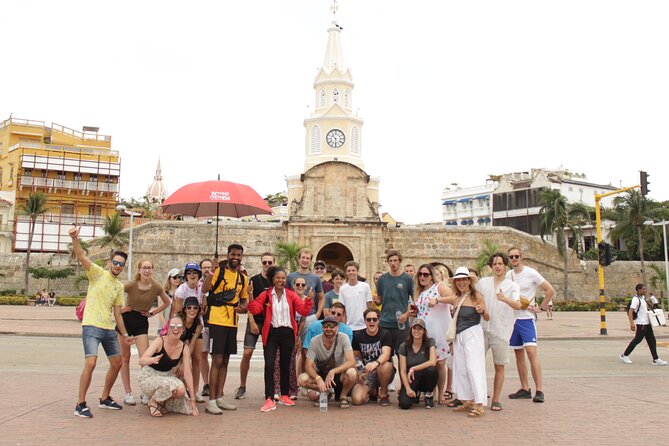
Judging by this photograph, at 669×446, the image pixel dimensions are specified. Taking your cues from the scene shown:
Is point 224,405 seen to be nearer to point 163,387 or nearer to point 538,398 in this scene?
point 163,387

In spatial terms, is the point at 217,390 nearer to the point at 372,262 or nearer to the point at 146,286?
the point at 146,286

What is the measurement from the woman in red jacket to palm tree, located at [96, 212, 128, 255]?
28.9 meters

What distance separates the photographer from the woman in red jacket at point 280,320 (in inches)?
297

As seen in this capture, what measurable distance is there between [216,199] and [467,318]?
404 centimetres

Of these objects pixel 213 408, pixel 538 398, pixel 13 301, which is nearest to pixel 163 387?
pixel 213 408

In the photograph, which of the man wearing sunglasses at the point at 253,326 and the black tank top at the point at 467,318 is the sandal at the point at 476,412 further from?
the man wearing sunglasses at the point at 253,326

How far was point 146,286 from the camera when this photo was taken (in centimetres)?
752

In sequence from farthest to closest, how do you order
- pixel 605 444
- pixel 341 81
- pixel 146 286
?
pixel 341 81, pixel 146 286, pixel 605 444

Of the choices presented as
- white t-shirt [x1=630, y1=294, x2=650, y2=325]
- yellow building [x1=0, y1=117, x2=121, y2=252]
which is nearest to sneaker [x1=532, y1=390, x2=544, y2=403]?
white t-shirt [x1=630, y1=294, x2=650, y2=325]

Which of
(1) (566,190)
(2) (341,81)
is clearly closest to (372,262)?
(2) (341,81)

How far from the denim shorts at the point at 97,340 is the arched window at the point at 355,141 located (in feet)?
134

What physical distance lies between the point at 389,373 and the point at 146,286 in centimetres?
323

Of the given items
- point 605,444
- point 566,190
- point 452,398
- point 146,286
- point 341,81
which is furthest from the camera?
point 566,190

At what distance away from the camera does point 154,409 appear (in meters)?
6.80
